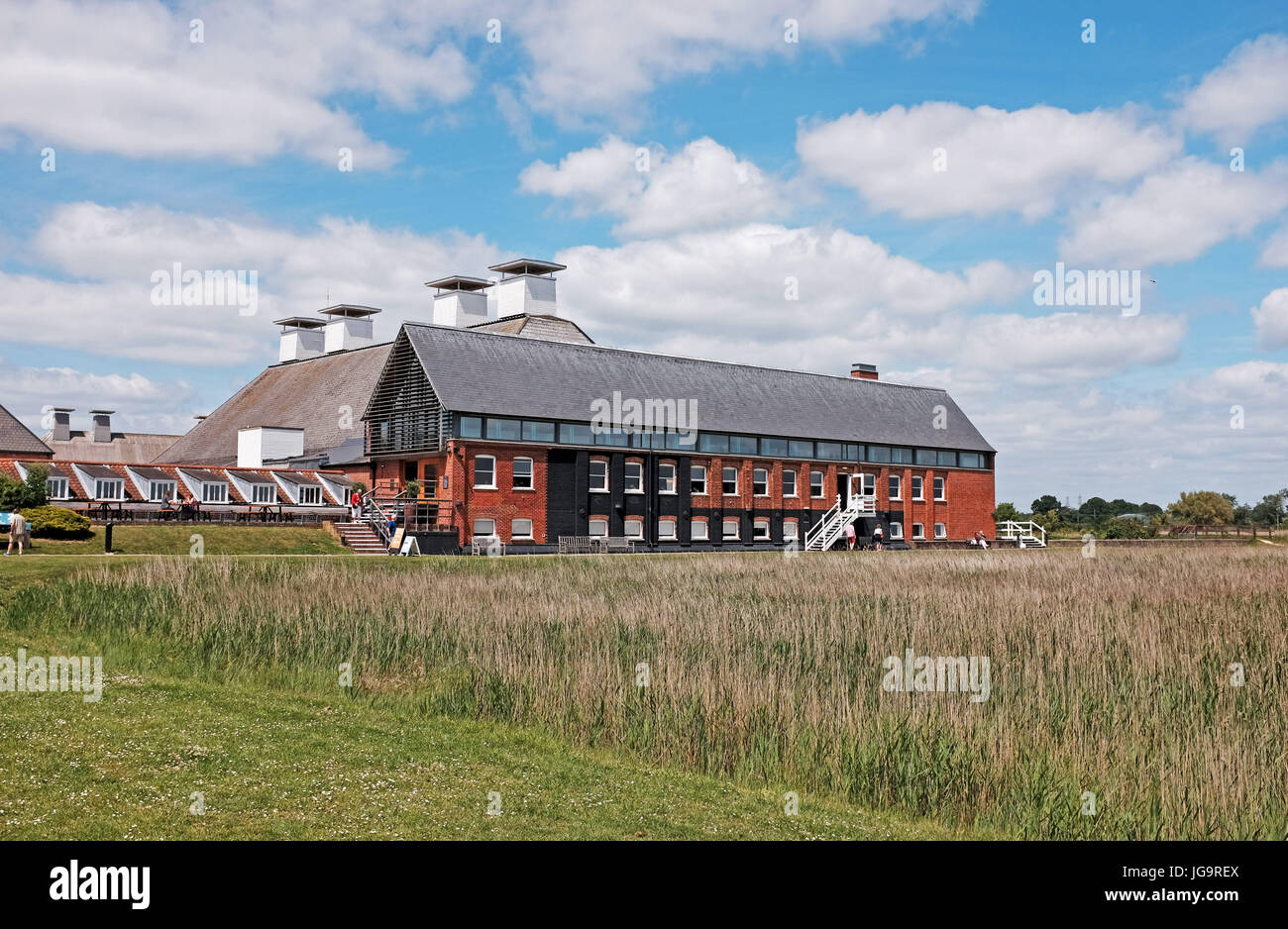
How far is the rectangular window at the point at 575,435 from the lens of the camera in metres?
45.4

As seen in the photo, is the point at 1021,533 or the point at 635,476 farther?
the point at 1021,533

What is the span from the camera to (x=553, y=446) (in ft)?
147

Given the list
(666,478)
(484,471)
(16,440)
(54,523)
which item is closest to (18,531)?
(54,523)

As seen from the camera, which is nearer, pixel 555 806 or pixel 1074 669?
pixel 555 806

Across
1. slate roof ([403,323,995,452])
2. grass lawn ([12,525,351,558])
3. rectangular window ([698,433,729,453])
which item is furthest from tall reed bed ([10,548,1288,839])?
rectangular window ([698,433,729,453])

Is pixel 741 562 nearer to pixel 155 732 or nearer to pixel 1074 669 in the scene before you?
pixel 1074 669

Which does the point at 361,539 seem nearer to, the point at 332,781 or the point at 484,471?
the point at 484,471

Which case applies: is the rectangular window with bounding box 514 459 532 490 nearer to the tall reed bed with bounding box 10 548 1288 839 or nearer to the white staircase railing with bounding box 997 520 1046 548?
the tall reed bed with bounding box 10 548 1288 839

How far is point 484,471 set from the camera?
43.2 meters

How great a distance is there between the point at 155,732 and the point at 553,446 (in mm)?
34660

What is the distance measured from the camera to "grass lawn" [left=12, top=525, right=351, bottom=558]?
33438 millimetres

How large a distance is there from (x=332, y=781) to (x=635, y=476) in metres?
39.0
